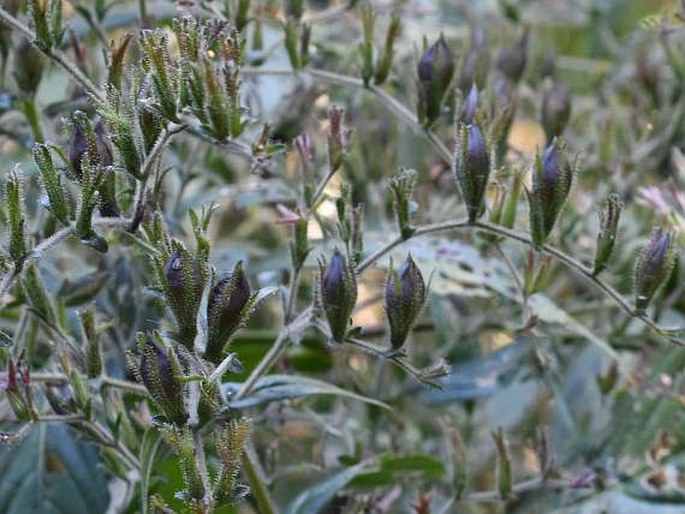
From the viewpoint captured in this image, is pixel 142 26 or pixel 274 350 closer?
pixel 274 350

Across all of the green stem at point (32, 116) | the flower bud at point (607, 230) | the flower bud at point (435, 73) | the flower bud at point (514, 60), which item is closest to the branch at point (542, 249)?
the flower bud at point (607, 230)

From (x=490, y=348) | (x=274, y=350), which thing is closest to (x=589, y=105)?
(x=490, y=348)

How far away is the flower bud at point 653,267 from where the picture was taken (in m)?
0.68

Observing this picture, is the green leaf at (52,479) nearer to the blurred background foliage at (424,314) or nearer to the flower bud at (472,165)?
the blurred background foliage at (424,314)

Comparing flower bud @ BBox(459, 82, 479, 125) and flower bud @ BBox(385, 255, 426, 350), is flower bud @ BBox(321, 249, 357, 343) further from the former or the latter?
flower bud @ BBox(459, 82, 479, 125)

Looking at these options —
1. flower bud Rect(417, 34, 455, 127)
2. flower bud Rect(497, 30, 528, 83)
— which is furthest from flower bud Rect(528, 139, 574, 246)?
flower bud Rect(497, 30, 528, 83)

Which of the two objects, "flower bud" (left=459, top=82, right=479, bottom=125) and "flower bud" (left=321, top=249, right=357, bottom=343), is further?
"flower bud" (left=459, top=82, right=479, bottom=125)

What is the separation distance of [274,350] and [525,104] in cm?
65

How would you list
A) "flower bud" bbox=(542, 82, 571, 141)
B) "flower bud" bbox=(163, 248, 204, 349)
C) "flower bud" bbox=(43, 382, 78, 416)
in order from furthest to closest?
"flower bud" bbox=(542, 82, 571, 141), "flower bud" bbox=(43, 382, 78, 416), "flower bud" bbox=(163, 248, 204, 349)

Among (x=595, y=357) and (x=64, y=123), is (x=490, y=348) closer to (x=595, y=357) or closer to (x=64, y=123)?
(x=595, y=357)

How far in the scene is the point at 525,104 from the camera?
1.23m

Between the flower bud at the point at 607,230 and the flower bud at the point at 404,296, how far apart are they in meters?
0.11

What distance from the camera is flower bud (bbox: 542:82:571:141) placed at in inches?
36.4

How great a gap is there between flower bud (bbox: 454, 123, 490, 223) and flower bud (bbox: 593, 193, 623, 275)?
64mm
